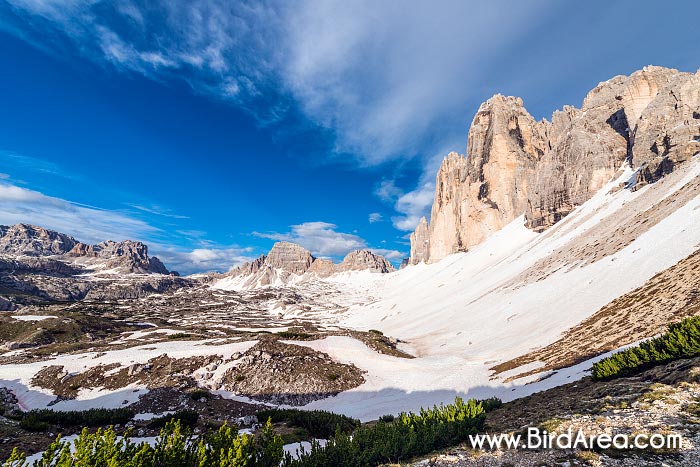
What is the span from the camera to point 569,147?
11794 cm

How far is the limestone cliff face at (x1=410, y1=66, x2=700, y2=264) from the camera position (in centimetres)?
7894

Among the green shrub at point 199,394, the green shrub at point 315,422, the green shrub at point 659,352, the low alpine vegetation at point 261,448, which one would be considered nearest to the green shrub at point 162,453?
the low alpine vegetation at point 261,448

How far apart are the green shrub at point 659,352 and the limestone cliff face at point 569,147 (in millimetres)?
82097

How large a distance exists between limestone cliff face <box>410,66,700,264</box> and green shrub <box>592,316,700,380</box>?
82.1 meters

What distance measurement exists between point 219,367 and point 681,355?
116 ft

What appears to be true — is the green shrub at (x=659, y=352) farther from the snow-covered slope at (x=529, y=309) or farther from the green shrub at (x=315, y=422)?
the green shrub at (x=315, y=422)

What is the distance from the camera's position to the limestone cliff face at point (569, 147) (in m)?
78.9

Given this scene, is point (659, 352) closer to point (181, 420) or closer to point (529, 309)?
point (181, 420)

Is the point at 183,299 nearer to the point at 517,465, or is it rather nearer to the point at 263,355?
the point at 263,355

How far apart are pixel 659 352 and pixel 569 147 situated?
131904 mm

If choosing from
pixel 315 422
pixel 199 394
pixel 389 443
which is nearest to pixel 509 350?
pixel 315 422

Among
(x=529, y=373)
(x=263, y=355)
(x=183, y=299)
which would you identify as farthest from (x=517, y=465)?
(x=183, y=299)

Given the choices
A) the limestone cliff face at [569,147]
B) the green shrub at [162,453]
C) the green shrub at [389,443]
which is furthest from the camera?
the limestone cliff face at [569,147]

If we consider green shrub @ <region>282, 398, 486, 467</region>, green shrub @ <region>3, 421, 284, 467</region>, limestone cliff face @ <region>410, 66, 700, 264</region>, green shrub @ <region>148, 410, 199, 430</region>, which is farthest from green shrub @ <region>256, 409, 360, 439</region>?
limestone cliff face @ <region>410, 66, 700, 264</region>
